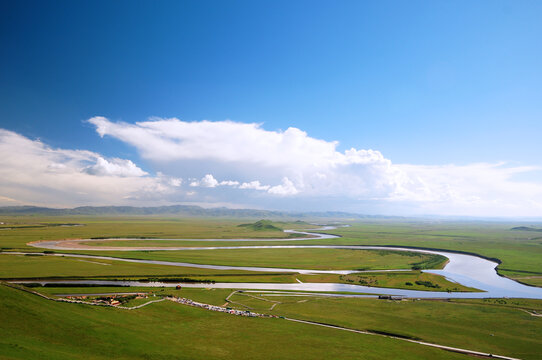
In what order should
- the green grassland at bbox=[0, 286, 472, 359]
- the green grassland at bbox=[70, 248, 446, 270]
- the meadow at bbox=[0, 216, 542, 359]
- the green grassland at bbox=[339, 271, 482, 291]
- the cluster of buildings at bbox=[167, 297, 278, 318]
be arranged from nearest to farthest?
1. the green grassland at bbox=[0, 286, 472, 359]
2. the meadow at bbox=[0, 216, 542, 359]
3. the cluster of buildings at bbox=[167, 297, 278, 318]
4. the green grassland at bbox=[339, 271, 482, 291]
5. the green grassland at bbox=[70, 248, 446, 270]

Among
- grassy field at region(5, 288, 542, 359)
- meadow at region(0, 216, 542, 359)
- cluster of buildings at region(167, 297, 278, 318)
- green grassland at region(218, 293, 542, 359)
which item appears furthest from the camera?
cluster of buildings at region(167, 297, 278, 318)

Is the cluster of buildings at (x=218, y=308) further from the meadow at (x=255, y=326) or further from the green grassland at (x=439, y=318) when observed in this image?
the green grassland at (x=439, y=318)

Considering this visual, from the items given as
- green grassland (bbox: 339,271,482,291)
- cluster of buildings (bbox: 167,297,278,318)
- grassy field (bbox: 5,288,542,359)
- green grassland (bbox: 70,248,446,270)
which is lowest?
green grassland (bbox: 70,248,446,270)

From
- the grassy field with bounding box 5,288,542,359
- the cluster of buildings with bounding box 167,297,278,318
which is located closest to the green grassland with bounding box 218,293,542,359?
the grassy field with bounding box 5,288,542,359


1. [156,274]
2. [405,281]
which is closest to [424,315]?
[405,281]

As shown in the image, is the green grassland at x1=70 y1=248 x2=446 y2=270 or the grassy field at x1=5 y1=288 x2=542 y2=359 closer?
the grassy field at x1=5 y1=288 x2=542 y2=359

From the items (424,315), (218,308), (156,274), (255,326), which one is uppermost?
(255,326)

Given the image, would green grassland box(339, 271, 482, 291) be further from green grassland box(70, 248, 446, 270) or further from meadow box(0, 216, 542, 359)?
green grassland box(70, 248, 446, 270)

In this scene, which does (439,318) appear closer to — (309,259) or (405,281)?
(405,281)
